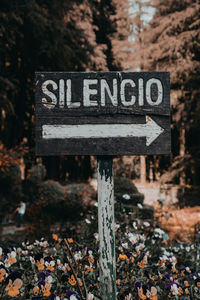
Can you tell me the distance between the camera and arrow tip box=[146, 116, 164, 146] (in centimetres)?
186

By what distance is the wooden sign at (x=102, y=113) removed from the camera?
1.84 metres

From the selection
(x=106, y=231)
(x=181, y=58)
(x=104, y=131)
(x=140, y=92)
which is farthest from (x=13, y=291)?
(x=181, y=58)

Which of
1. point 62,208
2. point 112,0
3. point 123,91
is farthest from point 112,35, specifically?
point 123,91

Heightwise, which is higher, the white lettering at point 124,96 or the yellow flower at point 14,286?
the white lettering at point 124,96

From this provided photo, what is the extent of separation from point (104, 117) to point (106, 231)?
0.72 metres

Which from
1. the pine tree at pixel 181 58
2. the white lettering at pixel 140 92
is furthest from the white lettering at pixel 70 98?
the pine tree at pixel 181 58

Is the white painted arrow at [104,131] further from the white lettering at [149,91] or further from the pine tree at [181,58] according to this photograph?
the pine tree at [181,58]

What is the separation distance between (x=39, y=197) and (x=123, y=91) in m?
6.99

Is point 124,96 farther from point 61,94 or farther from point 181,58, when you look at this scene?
point 181,58

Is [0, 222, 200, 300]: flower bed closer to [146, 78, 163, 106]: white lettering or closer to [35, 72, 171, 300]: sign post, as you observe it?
[35, 72, 171, 300]: sign post

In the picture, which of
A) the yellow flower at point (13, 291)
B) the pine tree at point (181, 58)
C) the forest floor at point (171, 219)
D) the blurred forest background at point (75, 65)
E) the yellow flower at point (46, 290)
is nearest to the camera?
the yellow flower at point (13, 291)

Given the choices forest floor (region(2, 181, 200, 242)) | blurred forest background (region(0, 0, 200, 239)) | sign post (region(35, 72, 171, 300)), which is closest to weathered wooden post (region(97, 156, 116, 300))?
sign post (region(35, 72, 171, 300))

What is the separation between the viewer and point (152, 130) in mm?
1863

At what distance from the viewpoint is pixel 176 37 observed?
11102mm
